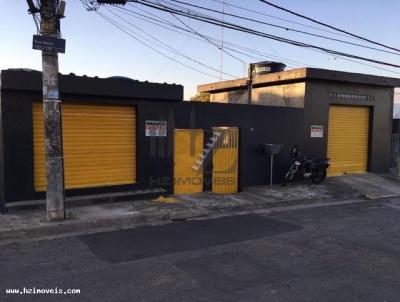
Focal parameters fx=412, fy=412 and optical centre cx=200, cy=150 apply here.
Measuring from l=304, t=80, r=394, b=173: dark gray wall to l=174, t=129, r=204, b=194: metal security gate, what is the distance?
446 centimetres

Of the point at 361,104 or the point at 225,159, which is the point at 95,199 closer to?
the point at 225,159

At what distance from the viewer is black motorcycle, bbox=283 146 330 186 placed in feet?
42.8

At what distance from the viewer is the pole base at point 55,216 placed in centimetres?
792

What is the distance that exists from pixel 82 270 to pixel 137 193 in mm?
4710

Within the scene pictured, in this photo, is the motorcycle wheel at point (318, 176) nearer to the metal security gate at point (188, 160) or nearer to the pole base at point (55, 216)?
the metal security gate at point (188, 160)

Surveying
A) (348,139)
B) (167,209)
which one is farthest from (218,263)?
(348,139)

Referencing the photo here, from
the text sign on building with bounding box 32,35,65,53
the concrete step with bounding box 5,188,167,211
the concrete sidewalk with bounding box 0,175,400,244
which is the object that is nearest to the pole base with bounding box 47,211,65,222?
the concrete sidewalk with bounding box 0,175,400,244

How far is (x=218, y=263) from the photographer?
5969 millimetres

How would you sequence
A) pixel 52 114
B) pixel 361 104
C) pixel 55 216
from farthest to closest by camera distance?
pixel 361 104
pixel 55 216
pixel 52 114

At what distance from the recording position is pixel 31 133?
354 inches

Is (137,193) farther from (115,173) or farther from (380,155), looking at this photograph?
(380,155)

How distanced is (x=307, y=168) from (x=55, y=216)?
26.8ft

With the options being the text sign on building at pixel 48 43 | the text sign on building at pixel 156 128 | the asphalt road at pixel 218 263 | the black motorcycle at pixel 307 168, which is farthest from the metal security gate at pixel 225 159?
the text sign on building at pixel 48 43

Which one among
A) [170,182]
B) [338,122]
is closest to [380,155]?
[338,122]
